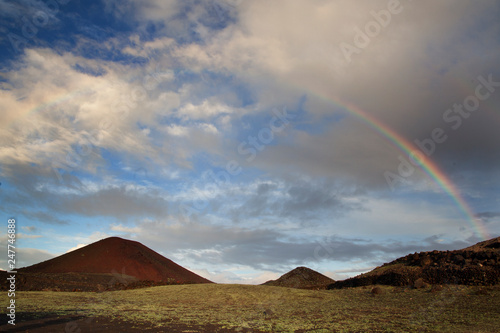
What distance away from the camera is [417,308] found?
18250 mm

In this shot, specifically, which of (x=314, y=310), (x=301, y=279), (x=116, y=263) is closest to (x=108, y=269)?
(x=116, y=263)

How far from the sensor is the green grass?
1321 centimetres

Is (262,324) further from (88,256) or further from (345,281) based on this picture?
(88,256)

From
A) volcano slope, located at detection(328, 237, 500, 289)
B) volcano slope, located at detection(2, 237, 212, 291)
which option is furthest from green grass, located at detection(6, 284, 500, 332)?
volcano slope, located at detection(2, 237, 212, 291)

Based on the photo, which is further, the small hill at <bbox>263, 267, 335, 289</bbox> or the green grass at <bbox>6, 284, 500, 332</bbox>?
the small hill at <bbox>263, 267, 335, 289</bbox>

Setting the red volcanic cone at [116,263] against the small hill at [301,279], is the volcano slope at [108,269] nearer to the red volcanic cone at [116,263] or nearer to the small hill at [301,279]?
the red volcanic cone at [116,263]

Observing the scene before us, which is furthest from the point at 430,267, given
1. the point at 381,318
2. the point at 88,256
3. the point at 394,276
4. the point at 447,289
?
the point at 88,256

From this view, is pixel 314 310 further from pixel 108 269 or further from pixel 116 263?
pixel 116 263

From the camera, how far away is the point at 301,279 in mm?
47281

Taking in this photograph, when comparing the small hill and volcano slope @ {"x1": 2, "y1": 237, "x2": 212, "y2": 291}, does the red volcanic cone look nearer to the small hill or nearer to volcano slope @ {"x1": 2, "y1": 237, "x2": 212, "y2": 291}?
volcano slope @ {"x1": 2, "y1": 237, "x2": 212, "y2": 291}

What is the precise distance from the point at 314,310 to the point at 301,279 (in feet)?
98.9

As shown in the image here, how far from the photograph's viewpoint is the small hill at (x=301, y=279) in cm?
4591

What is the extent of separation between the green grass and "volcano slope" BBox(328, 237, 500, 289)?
187cm

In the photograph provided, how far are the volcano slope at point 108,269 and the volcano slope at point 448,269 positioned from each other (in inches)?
1001
